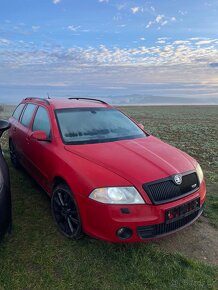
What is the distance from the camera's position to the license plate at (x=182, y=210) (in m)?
3.38

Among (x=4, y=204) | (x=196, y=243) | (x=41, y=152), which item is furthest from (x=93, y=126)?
(x=196, y=243)

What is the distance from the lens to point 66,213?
3895 millimetres

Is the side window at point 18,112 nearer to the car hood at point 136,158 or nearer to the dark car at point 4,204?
the car hood at point 136,158

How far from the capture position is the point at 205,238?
13.3 feet

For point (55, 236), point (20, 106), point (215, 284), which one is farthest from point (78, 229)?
point (20, 106)

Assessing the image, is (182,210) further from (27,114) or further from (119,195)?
(27,114)

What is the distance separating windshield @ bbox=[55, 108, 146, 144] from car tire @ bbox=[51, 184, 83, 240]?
2.44 ft

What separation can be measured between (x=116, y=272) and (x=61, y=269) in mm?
614

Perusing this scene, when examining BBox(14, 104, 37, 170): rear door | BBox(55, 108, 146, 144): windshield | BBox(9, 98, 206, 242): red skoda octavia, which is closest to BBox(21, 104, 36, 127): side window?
BBox(14, 104, 37, 170): rear door

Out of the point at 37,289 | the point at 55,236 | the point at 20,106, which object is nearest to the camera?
the point at 37,289

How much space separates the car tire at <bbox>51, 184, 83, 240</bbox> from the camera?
370 cm

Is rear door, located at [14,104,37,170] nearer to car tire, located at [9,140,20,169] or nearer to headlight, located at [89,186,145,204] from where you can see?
car tire, located at [9,140,20,169]

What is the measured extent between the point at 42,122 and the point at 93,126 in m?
0.93

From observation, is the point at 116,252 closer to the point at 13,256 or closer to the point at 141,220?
the point at 141,220
